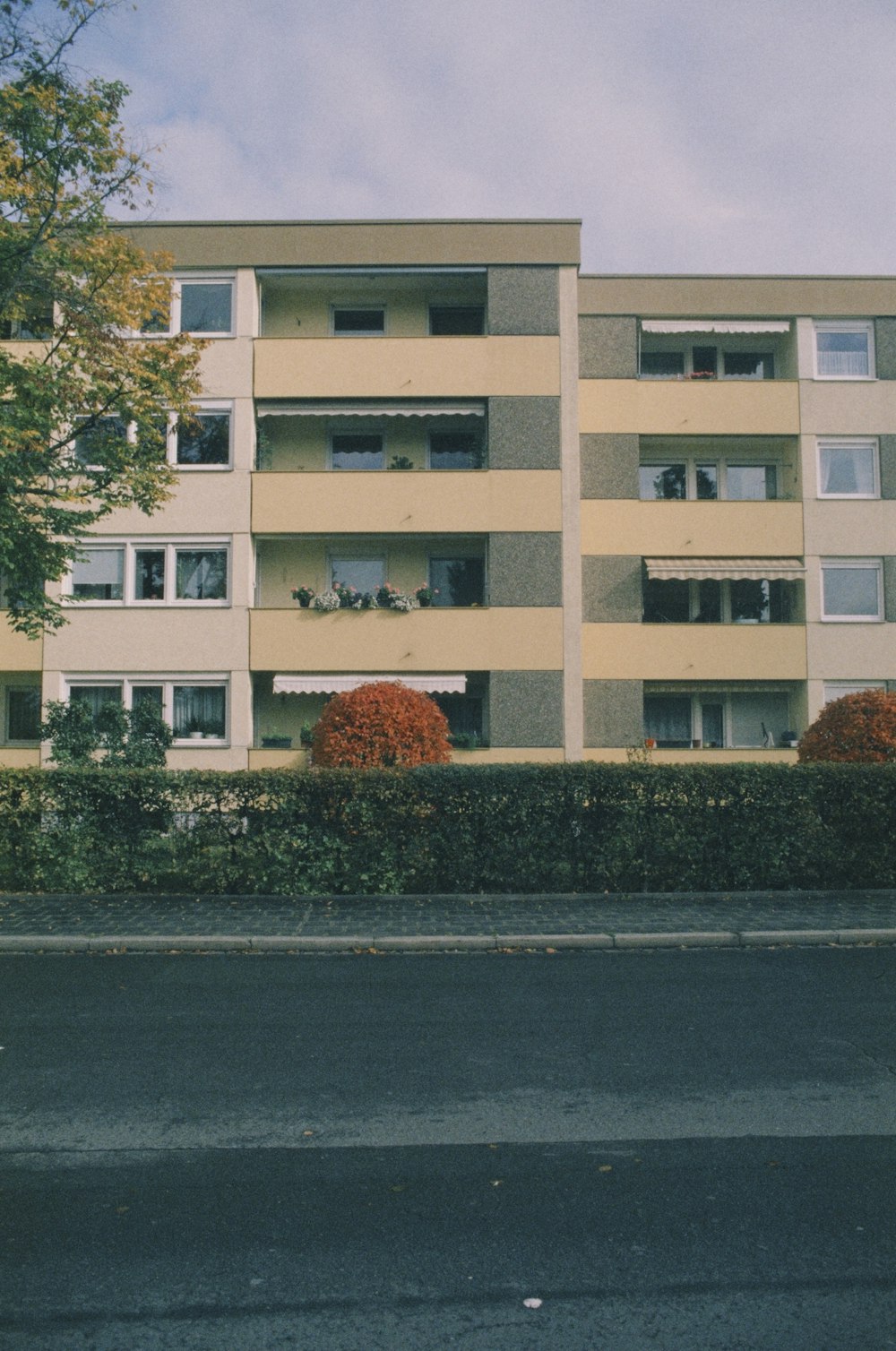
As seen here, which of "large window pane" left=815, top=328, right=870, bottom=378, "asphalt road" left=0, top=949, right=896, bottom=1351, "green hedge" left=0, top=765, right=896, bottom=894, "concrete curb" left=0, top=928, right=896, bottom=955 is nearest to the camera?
"asphalt road" left=0, top=949, right=896, bottom=1351

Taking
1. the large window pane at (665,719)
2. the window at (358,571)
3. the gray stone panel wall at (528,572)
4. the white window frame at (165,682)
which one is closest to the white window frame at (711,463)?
the gray stone panel wall at (528,572)

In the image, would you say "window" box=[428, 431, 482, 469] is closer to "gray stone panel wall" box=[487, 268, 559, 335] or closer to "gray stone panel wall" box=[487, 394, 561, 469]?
"gray stone panel wall" box=[487, 394, 561, 469]

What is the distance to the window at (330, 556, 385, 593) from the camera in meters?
27.8

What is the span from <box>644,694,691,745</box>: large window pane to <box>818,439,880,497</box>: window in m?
6.73

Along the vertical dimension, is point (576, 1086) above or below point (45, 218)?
below

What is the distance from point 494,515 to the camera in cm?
2630

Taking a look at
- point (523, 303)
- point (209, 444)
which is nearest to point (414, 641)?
point (209, 444)

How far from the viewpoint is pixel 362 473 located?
26562 mm

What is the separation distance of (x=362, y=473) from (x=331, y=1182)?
23.0m

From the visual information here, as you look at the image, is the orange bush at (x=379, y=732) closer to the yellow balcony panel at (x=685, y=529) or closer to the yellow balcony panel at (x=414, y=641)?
the yellow balcony panel at (x=414, y=641)

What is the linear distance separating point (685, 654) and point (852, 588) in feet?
16.0

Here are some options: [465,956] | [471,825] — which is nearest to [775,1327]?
[465,956]

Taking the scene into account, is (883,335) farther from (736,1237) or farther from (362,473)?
(736,1237)

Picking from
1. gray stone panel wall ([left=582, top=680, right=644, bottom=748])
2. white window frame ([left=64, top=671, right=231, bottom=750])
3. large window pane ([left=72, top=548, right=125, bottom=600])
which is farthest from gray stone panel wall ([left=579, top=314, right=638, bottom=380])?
large window pane ([left=72, top=548, right=125, bottom=600])
